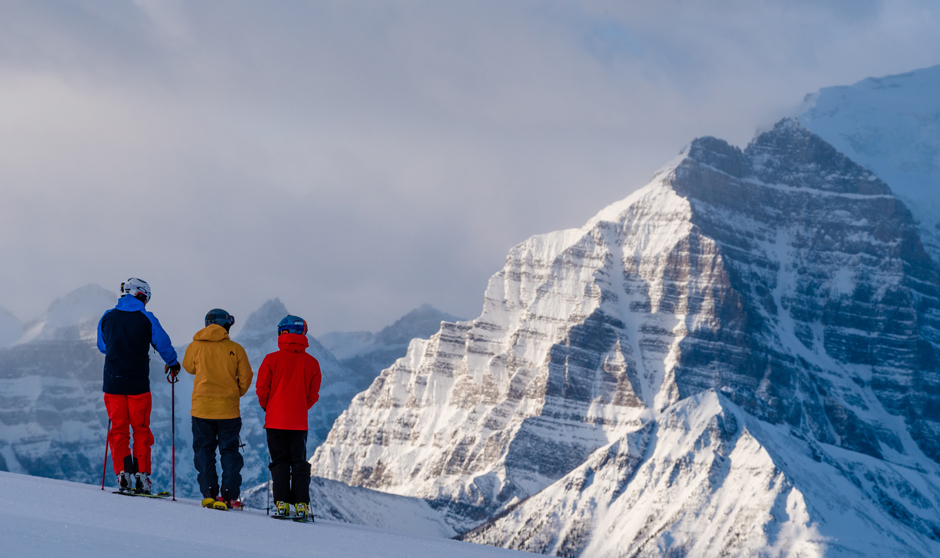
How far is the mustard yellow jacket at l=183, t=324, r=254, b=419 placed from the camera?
74.5 ft

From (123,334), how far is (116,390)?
120 centimetres

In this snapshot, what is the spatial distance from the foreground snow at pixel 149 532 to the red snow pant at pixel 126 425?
1.43m

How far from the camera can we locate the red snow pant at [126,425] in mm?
22422

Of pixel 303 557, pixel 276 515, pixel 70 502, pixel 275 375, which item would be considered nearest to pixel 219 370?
pixel 275 375

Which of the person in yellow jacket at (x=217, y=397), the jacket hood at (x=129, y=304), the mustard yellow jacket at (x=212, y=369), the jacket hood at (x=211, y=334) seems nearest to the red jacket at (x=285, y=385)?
the person in yellow jacket at (x=217, y=397)

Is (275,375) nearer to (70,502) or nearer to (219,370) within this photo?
(219,370)

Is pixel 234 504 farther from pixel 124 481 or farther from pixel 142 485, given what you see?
pixel 124 481

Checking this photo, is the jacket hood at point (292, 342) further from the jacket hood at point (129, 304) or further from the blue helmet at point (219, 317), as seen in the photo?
the jacket hood at point (129, 304)

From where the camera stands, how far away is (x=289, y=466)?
880 inches

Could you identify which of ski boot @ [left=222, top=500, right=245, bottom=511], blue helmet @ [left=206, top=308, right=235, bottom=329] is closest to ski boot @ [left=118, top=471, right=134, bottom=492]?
ski boot @ [left=222, top=500, right=245, bottom=511]

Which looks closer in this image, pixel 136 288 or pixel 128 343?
pixel 128 343

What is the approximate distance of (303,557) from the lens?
15.4 m

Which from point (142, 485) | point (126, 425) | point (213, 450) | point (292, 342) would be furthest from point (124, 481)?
point (292, 342)

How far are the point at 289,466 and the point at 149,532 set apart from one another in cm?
682
